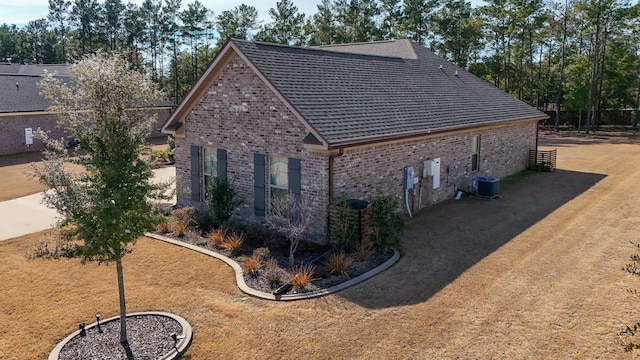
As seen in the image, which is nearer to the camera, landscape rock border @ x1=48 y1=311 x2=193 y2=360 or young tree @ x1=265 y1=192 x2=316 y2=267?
landscape rock border @ x1=48 y1=311 x2=193 y2=360

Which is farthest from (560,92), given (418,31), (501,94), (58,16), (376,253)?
(58,16)

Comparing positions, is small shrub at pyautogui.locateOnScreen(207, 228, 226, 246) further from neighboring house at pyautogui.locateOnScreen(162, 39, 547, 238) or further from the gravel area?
the gravel area

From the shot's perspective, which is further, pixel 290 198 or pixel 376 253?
pixel 290 198

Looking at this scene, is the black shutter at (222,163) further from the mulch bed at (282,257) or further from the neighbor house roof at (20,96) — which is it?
the neighbor house roof at (20,96)

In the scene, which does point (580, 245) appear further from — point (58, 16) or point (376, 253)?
point (58, 16)

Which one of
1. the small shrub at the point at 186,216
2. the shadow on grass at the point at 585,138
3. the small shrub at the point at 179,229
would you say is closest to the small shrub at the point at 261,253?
the small shrub at the point at 179,229

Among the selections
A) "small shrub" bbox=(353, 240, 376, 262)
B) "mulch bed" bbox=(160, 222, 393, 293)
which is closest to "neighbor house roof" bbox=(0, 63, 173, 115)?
"mulch bed" bbox=(160, 222, 393, 293)
